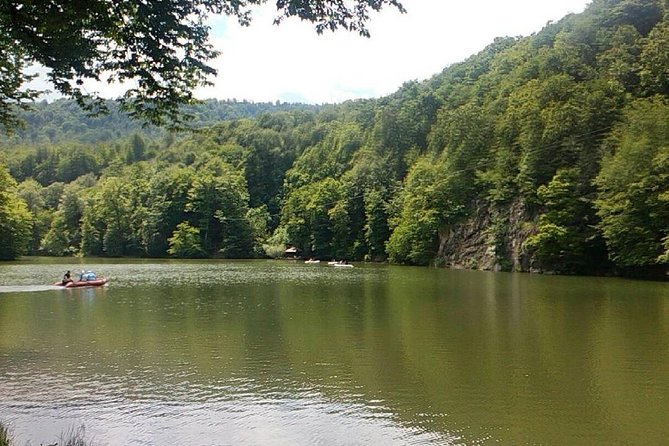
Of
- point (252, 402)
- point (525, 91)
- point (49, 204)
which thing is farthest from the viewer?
point (49, 204)

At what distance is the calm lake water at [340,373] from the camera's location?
10.8 metres

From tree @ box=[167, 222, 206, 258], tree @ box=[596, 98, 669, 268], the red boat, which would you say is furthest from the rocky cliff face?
tree @ box=[167, 222, 206, 258]

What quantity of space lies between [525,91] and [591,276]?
22811mm

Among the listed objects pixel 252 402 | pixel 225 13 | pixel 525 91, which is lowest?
pixel 252 402

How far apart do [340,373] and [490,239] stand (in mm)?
49195

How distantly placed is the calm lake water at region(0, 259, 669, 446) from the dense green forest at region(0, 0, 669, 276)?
5.84 m

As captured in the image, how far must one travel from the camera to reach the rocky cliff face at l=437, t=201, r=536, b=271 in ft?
190

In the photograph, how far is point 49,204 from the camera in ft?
427

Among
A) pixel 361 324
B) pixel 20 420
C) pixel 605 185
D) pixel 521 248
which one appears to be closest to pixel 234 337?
pixel 361 324

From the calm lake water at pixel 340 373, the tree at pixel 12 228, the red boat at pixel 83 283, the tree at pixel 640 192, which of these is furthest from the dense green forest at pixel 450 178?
the red boat at pixel 83 283

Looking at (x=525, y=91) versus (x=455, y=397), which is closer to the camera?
(x=455, y=397)

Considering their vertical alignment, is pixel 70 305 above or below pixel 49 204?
below

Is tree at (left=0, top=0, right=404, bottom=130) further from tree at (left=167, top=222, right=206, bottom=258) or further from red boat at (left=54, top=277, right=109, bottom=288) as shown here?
tree at (left=167, top=222, right=206, bottom=258)

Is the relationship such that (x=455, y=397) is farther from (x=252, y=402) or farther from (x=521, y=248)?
(x=521, y=248)
